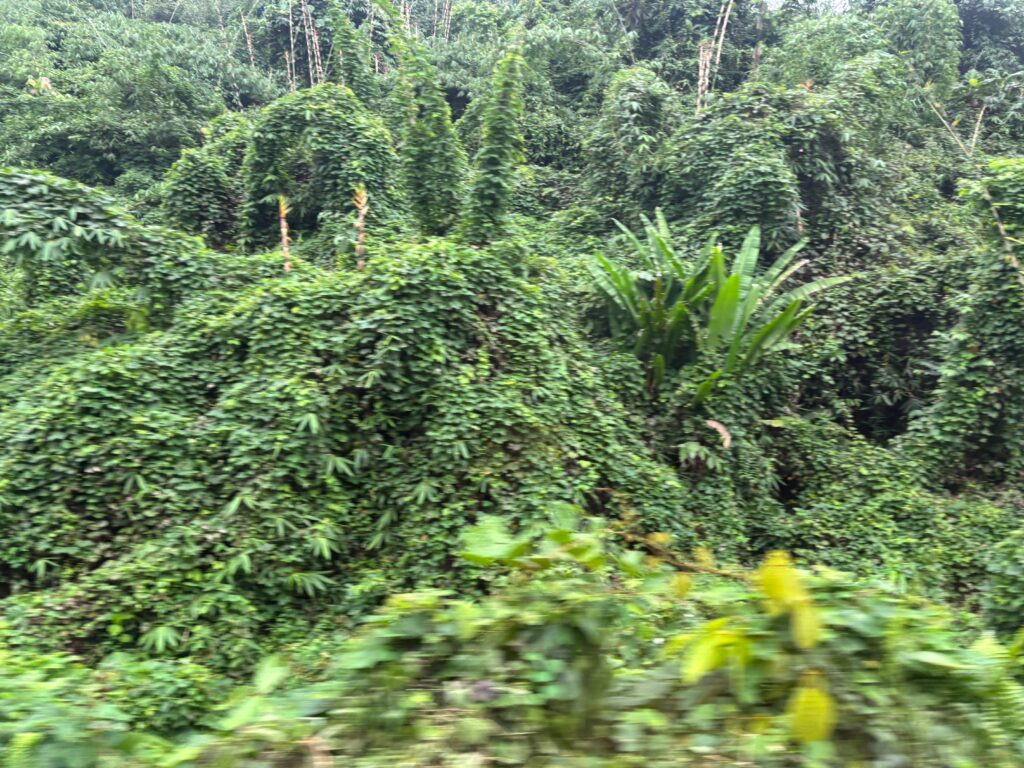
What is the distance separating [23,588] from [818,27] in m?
12.6

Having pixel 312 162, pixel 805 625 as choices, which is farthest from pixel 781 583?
pixel 312 162

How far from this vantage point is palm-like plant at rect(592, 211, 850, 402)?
16.7 ft

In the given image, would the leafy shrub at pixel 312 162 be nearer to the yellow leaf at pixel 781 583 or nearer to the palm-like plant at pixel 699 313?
the palm-like plant at pixel 699 313

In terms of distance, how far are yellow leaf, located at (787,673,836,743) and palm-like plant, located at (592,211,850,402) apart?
364 centimetres

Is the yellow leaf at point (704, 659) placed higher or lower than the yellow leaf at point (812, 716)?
higher

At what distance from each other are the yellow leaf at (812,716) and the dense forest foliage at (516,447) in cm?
1

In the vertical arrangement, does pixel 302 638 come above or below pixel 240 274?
below

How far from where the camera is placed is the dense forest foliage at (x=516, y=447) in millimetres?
1516

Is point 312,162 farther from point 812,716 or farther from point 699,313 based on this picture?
point 812,716

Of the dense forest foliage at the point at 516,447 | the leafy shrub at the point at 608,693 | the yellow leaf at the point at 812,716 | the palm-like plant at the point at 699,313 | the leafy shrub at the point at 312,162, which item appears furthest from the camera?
the leafy shrub at the point at 312,162

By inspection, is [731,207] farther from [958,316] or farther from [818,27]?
[818,27]

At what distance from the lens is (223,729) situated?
5.24 feet

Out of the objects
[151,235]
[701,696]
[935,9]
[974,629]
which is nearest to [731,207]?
[974,629]

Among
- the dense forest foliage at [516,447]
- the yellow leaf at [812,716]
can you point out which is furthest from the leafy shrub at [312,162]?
the yellow leaf at [812,716]
